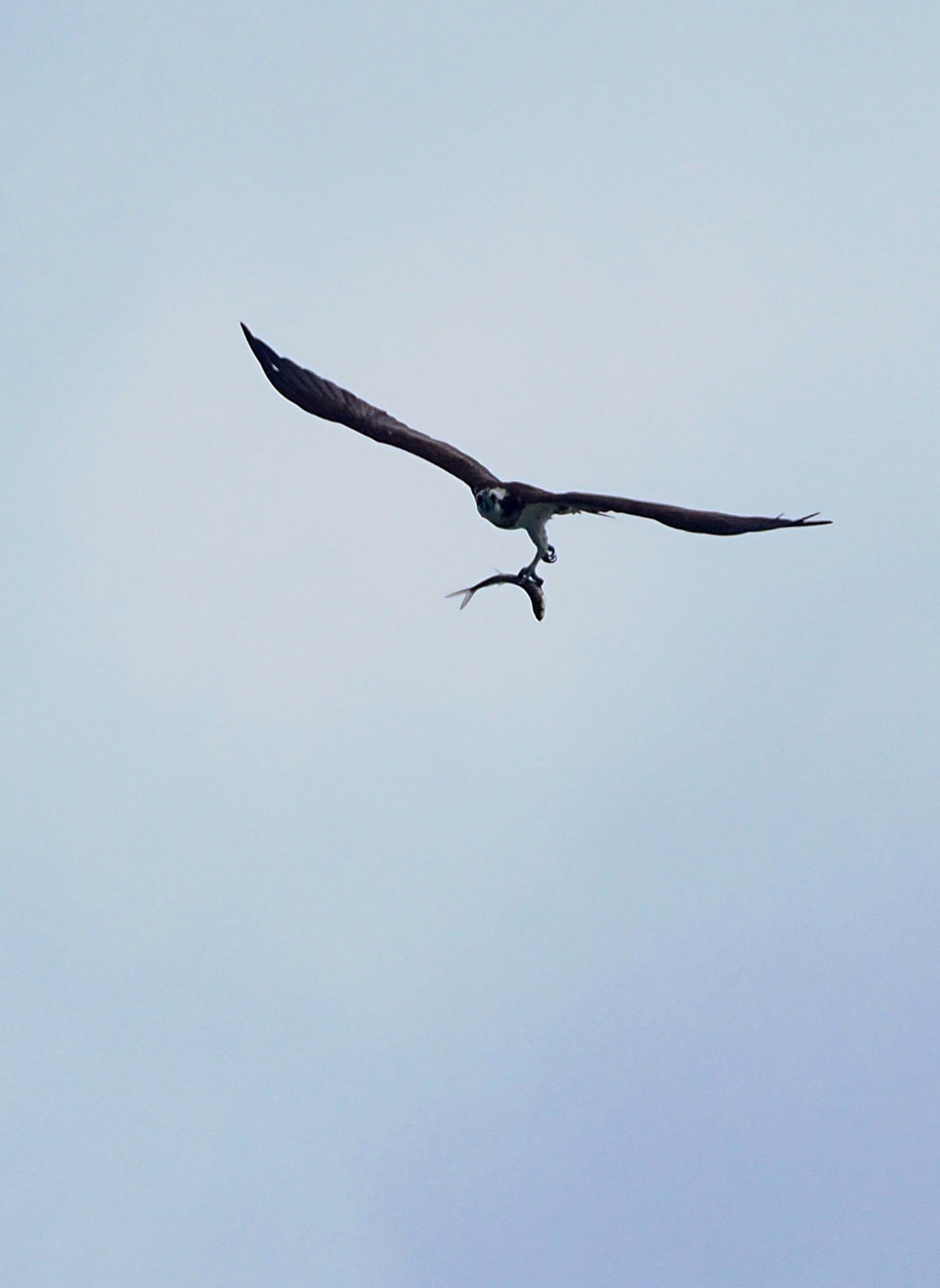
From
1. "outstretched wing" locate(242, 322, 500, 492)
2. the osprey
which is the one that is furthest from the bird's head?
"outstretched wing" locate(242, 322, 500, 492)

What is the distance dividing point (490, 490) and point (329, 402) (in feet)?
15.1

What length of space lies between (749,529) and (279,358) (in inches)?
407

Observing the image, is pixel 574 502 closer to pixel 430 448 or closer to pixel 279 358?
pixel 430 448

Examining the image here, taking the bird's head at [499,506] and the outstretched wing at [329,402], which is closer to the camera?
the bird's head at [499,506]

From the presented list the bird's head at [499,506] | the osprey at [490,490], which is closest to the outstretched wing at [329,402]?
the osprey at [490,490]

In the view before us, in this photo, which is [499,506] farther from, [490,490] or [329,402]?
[329,402]

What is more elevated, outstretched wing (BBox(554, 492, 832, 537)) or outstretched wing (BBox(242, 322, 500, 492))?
outstretched wing (BBox(242, 322, 500, 492))

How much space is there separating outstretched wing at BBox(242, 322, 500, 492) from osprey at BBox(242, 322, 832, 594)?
0.01 meters

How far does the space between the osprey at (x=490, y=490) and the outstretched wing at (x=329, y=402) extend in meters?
0.01

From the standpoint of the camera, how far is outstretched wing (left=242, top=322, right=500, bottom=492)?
118ft

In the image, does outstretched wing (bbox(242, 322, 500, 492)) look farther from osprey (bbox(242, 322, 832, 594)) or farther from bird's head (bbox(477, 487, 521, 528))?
bird's head (bbox(477, 487, 521, 528))

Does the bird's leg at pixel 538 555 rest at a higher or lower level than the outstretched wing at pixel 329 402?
lower

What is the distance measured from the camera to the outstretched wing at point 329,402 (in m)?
36.1

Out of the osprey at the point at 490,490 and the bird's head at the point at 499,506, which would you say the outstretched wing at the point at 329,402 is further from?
the bird's head at the point at 499,506
